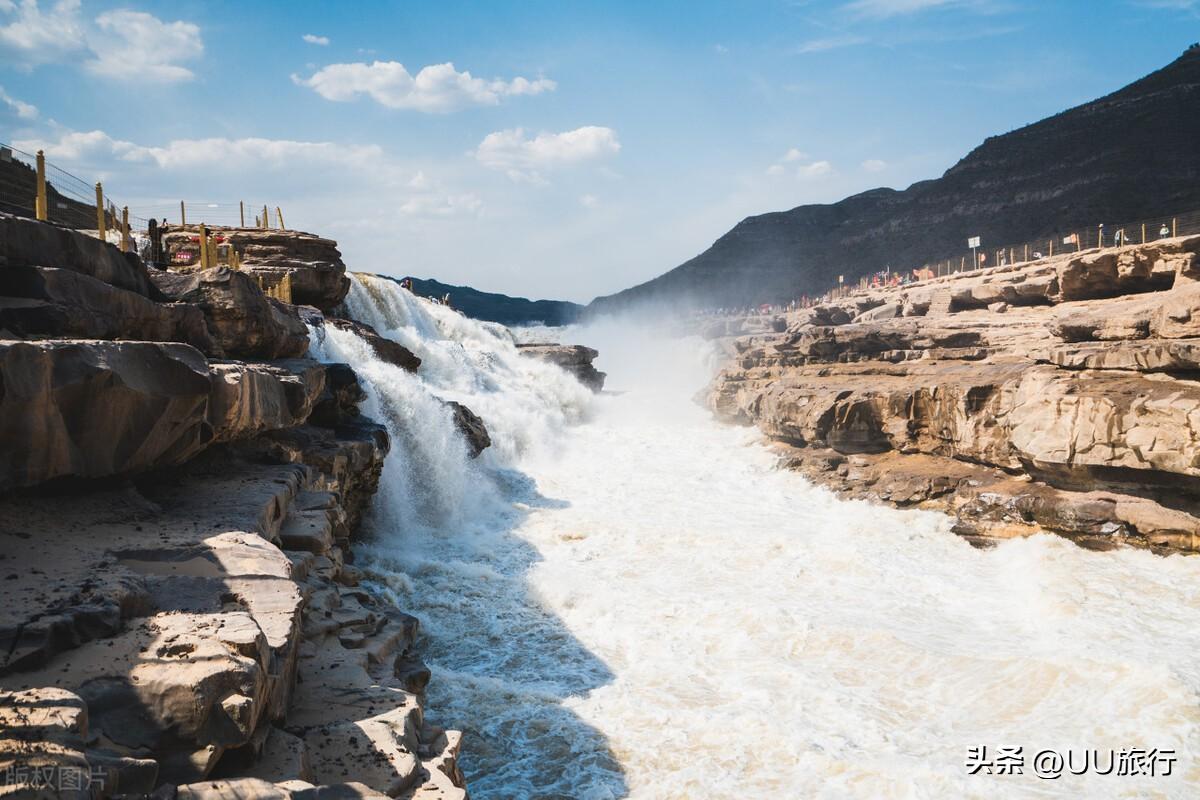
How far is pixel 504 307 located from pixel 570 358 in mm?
69773

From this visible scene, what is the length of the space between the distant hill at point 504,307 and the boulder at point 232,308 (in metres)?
73.8

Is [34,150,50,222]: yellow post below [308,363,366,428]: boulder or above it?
above

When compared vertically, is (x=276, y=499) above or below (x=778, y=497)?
above

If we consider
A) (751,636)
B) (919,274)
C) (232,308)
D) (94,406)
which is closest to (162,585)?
(94,406)

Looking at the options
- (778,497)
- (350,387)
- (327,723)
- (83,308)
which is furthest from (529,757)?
(778,497)

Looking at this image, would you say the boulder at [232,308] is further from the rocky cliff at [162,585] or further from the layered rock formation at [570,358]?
the layered rock formation at [570,358]

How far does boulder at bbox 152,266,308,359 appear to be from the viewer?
28.1 ft

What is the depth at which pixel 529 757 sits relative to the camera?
226 inches

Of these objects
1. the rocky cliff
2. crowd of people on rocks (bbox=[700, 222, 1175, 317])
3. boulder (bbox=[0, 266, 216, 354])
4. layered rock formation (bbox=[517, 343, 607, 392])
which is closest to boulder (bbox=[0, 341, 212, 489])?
the rocky cliff

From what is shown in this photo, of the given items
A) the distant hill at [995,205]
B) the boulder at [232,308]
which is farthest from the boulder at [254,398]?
the distant hill at [995,205]

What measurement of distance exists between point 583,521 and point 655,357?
29392 millimetres

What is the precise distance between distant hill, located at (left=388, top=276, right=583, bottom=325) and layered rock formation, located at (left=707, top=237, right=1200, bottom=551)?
6842 cm

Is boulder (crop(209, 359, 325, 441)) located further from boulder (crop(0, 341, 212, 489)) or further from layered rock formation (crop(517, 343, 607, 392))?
layered rock formation (crop(517, 343, 607, 392))

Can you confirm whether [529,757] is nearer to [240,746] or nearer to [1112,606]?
[240,746]
